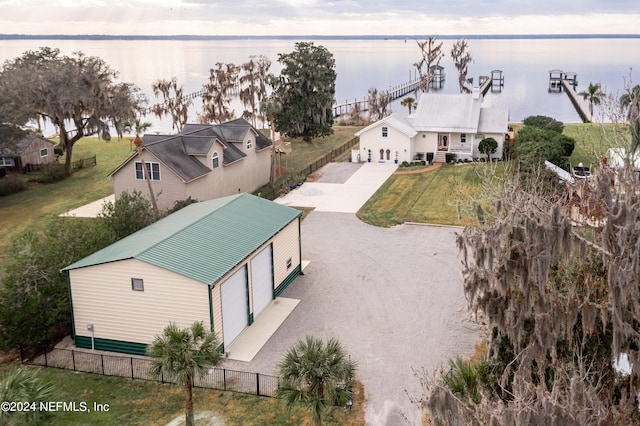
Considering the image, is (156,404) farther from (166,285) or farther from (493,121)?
(493,121)

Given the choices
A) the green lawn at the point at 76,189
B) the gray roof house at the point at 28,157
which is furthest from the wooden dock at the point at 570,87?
the gray roof house at the point at 28,157

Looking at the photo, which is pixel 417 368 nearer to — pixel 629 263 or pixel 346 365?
pixel 346 365

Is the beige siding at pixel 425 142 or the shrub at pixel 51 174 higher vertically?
the beige siding at pixel 425 142

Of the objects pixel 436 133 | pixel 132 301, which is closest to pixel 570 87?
pixel 436 133

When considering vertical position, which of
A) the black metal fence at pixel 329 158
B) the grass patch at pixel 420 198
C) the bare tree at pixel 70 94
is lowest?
the grass patch at pixel 420 198

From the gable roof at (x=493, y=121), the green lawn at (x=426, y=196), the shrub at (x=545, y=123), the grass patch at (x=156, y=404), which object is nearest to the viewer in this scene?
the grass patch at (x=156, y=404)

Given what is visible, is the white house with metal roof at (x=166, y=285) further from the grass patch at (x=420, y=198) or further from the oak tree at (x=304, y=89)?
the oak tree at (x=304, y=89)
